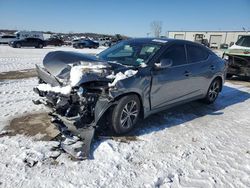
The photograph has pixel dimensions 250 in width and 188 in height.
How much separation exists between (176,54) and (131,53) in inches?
37.7

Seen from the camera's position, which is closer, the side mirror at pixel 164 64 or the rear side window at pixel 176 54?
the side mirror at pixel 164 64

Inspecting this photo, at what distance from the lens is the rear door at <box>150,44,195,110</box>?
5.05 metres

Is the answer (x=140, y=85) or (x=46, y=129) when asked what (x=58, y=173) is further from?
(x=140, y=85)

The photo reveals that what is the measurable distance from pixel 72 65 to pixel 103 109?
37.9 inches

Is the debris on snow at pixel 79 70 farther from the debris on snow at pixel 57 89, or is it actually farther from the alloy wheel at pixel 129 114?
the alloy wheel at pixel 129 114

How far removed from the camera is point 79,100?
4.16 meters

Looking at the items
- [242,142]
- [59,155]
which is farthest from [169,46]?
[59,155]

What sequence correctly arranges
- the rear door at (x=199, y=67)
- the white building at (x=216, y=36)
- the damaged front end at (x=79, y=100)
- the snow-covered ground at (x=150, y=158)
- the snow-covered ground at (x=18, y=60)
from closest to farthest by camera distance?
1. the snow-covered ground at (x=150, y=158)
2. the damaged front end at (x=79, y=100)
3. the rear door at (x=199, y=67)
4. the snow-covered ground at (x=18, y=60)
5. the white building at (x=216, y=36)

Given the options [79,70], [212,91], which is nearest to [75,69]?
[79,70]

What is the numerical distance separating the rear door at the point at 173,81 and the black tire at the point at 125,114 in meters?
0.43

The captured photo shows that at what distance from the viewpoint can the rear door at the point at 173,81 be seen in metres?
5.05

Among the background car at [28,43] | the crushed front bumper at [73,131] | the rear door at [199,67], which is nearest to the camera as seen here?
the crushed front bumper at [73,131]

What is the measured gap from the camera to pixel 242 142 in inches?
191

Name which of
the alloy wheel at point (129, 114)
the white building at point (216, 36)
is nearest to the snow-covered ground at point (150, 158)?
the alloy wheel at point (129, 114)
